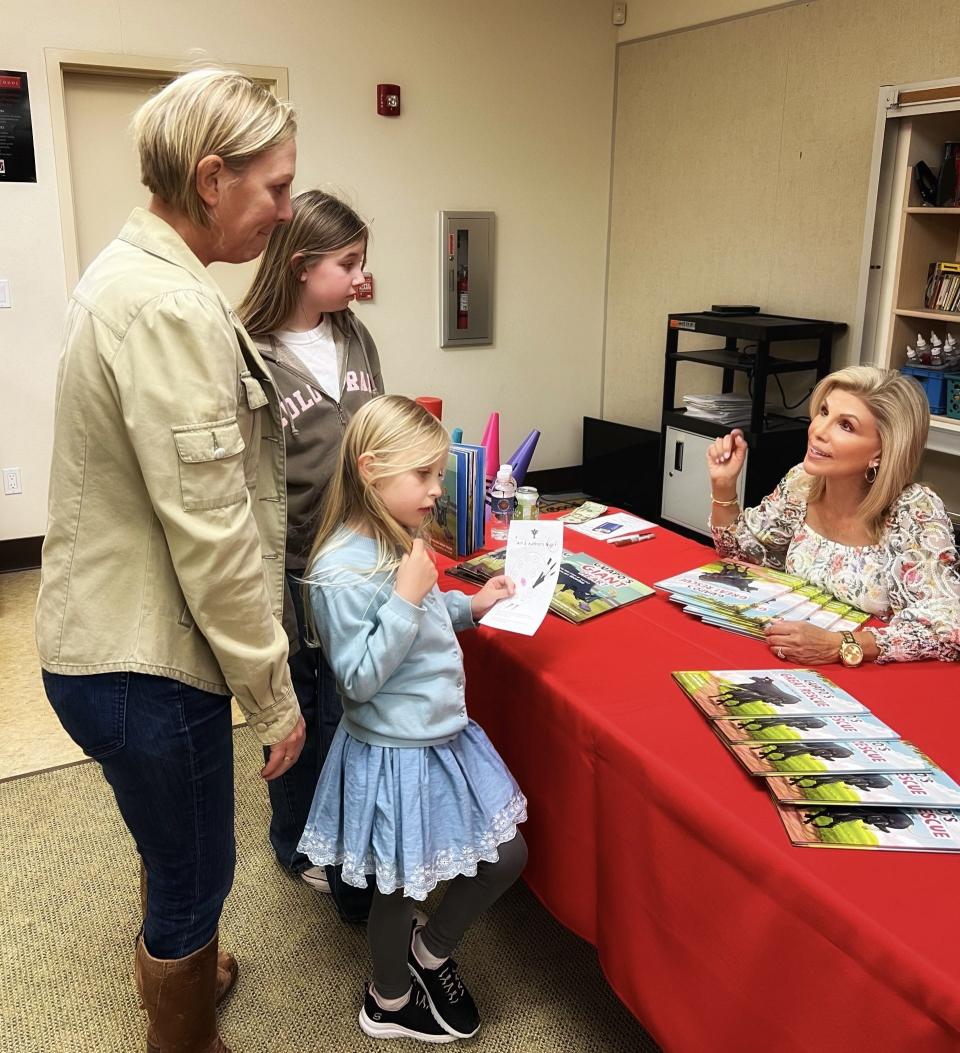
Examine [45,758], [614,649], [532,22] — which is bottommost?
[45,758]

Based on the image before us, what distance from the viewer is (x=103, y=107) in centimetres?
397

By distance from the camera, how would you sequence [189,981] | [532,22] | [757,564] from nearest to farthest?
[189,981] < [757,564] < [532,22]

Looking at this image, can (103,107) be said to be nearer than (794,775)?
No

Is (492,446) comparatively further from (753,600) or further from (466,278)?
(466,278)

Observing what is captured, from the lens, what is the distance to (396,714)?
1.50m

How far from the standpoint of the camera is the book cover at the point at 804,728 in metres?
1.33

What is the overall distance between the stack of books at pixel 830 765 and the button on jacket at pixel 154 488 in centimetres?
69

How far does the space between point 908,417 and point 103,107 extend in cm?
366

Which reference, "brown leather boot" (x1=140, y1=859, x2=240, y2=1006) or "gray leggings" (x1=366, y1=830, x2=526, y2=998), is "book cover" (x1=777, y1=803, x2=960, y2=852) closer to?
"gray leggings" (x1=366, y1=830, x2=526, y2=998)

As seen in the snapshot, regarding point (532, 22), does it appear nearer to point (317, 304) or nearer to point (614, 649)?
point (317, 304)

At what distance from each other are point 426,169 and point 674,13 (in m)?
1.48

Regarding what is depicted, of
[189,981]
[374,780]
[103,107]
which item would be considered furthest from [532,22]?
[189,981]

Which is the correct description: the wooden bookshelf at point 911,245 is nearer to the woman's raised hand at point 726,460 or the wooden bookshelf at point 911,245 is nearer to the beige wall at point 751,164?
the beige wall at point 751,164

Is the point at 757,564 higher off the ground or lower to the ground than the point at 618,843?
higher
